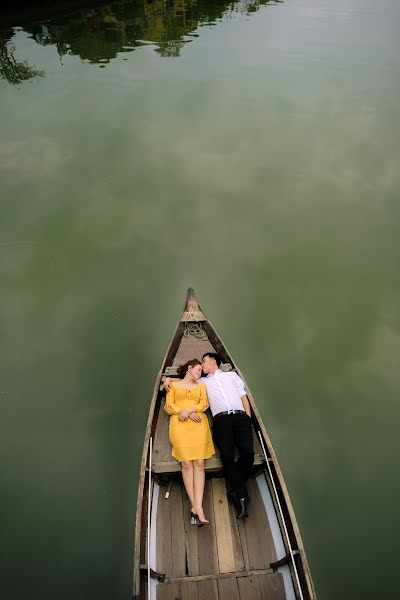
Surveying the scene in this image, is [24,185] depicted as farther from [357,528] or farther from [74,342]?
[357,528]

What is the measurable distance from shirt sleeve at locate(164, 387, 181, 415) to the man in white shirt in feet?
0.75

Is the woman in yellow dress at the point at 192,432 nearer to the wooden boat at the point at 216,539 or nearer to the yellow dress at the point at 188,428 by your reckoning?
the yellow dress at the point at 188,428

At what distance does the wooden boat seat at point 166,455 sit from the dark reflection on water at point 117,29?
1927 cm

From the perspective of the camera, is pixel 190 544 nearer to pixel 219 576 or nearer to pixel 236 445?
pixel 219 576

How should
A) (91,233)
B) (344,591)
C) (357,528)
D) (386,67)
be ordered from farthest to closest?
(386,67) < (91,233) < (357,528) < (344,591)

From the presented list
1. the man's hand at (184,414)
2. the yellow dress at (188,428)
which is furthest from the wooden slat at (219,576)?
the man's hand at (184,414)

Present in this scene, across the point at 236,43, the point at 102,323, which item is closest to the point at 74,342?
the point at 102,323

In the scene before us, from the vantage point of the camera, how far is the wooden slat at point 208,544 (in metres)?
4.40

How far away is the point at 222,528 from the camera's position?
4719 mm

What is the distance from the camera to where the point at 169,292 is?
8.80 m

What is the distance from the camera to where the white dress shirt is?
211 inches

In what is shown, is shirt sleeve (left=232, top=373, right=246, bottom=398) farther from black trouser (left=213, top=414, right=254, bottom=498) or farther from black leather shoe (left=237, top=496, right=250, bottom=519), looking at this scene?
black leather shoe (left=237, top=496, right=250, bottom=519)

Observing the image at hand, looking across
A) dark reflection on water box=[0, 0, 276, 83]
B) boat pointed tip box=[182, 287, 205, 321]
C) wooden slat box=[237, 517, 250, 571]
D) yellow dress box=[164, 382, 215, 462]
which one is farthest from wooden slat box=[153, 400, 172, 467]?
dark reflection on water box=[0, 0, 276, 83]

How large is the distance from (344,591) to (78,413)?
15.3ft
